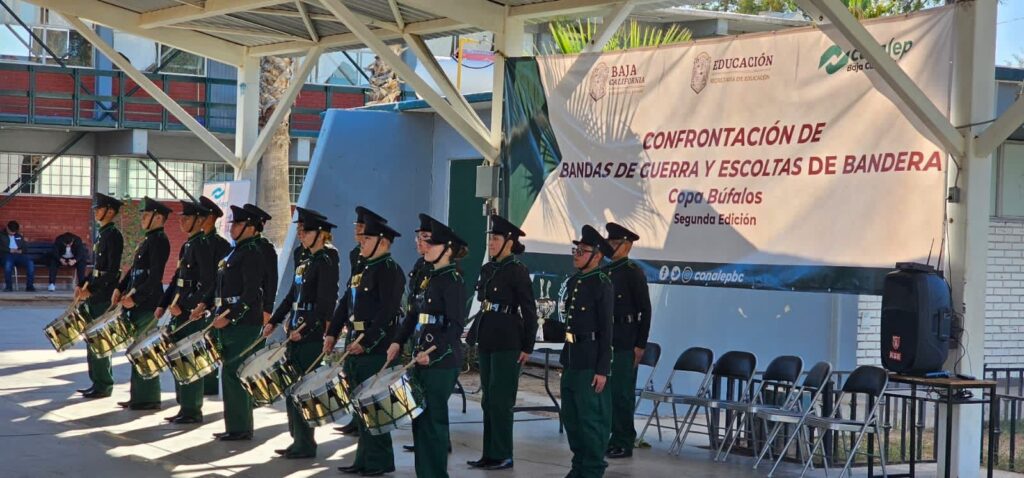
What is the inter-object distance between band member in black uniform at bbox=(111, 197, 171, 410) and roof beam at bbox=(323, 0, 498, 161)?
7.88 ft

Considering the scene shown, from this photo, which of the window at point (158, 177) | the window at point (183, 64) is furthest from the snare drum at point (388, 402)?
the window at point (183, 64)

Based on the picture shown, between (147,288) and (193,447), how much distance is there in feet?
7.35

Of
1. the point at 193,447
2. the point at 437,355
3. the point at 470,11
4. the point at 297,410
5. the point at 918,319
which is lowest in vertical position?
the point at 193,447

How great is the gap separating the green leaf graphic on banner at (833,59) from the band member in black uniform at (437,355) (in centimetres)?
324

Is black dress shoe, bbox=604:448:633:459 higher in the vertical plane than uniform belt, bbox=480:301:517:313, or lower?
lower

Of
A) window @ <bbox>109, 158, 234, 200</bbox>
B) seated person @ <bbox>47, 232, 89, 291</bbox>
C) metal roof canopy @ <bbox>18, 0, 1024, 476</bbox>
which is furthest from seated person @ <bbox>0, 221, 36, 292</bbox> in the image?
metal roof canopy @ <bbox>18, 0, 1024, 476</bbox>

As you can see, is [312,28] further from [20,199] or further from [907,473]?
[20,199]

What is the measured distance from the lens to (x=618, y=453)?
34.9 ft

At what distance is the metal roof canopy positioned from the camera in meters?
8.89

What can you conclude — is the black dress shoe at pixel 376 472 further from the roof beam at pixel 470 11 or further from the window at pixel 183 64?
the window at pixel 183 64

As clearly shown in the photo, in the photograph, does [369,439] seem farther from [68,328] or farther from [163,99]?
[163,99]

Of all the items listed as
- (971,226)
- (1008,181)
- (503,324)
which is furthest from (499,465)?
(1008,181)

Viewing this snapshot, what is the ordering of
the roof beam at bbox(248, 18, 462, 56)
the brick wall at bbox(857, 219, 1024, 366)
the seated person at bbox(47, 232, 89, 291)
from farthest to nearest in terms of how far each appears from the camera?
1. the seated person at bbox(47, 232, 89, 291)
2. the brick wall at bbox(857, 219, 1024, 366)
3. the roof beam at bbox(248, 18, 462, 56)

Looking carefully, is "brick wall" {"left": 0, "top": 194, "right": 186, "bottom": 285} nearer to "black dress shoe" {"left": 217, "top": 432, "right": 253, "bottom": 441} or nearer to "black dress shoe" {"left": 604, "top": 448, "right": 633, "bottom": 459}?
"black dress shoe" {"left": 217, "top": 432, "right": 253, "bottom": 441}
